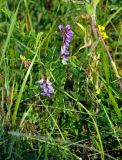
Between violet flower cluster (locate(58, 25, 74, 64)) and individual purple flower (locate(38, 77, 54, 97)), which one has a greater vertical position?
violet flower cluster (locate(58, 25, 74, 64))

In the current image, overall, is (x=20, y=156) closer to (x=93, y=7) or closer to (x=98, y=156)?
(x=98, y=156)

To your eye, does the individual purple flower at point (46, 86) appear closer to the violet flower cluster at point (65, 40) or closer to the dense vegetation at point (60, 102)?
the dense vegetation at point (60, 102)

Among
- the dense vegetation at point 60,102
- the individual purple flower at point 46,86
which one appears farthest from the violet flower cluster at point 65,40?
the individual purple flower at point 46,86

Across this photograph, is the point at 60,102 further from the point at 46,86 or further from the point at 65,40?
the point at 65,40

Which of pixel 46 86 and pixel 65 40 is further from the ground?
pixel 65 40

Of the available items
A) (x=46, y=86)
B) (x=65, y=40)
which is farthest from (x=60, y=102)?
(x=65, y=40)

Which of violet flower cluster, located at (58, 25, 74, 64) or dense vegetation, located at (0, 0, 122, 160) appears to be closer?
dense vegetation, located at (0, 0, 122, 160)

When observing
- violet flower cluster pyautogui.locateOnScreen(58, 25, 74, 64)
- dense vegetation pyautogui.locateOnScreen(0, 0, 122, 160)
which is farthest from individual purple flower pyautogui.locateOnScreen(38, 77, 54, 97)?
violet flower cluster pyautogui.locateOnScreen(58, 25, 74, 64)

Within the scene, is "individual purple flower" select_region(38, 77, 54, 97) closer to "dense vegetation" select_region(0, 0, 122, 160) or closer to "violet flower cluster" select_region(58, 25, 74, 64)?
"dense vegetation" select_region(0, 0, 122, 160)
